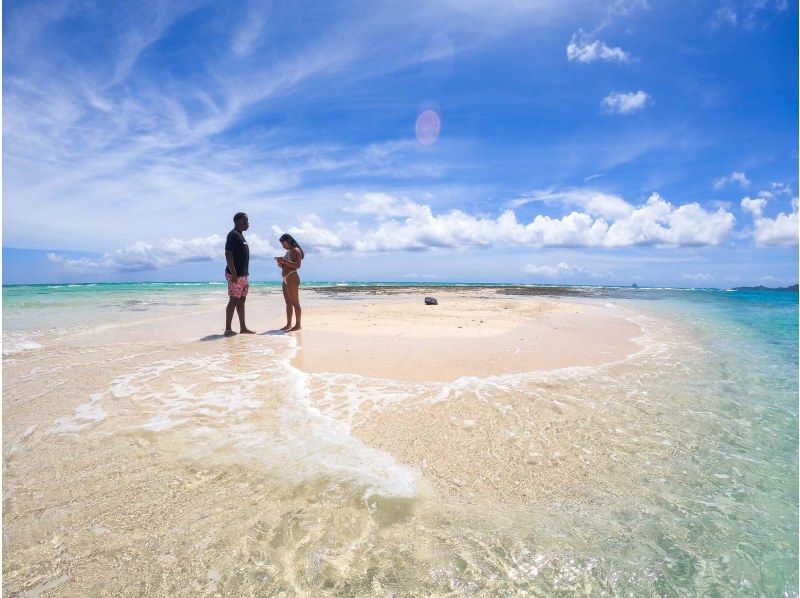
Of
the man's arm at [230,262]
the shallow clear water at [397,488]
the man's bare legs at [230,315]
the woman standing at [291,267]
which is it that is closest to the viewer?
the shallow clear water at [397,488]

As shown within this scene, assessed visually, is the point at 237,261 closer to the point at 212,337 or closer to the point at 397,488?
the point at 212,337

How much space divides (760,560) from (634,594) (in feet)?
3.43

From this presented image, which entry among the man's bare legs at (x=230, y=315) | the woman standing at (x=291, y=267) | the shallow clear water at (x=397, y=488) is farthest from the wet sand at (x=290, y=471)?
the woman standing at (x=291, y=267)

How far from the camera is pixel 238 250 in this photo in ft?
32.0

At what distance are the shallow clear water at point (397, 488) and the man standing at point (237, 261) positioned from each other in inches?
170

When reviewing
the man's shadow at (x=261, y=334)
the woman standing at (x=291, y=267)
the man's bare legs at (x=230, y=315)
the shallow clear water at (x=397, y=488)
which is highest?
the woman standing at (x=291, y=267)

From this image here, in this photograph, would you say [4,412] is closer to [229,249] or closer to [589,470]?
[229,249]

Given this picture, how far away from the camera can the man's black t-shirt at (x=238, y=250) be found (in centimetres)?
963

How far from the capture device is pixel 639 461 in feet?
11.5

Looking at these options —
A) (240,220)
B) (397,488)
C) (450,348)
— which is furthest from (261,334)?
(397,488)

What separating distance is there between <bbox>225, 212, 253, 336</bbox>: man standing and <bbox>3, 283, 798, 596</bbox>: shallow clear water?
431cm

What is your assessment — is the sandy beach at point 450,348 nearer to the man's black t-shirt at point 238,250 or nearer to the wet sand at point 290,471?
the wet sand at point 290,471

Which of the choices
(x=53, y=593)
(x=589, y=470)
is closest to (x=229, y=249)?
(x=53, y=593)

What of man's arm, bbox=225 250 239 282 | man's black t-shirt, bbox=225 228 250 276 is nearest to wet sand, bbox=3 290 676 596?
man's arm, bbox=225 250 239 282
